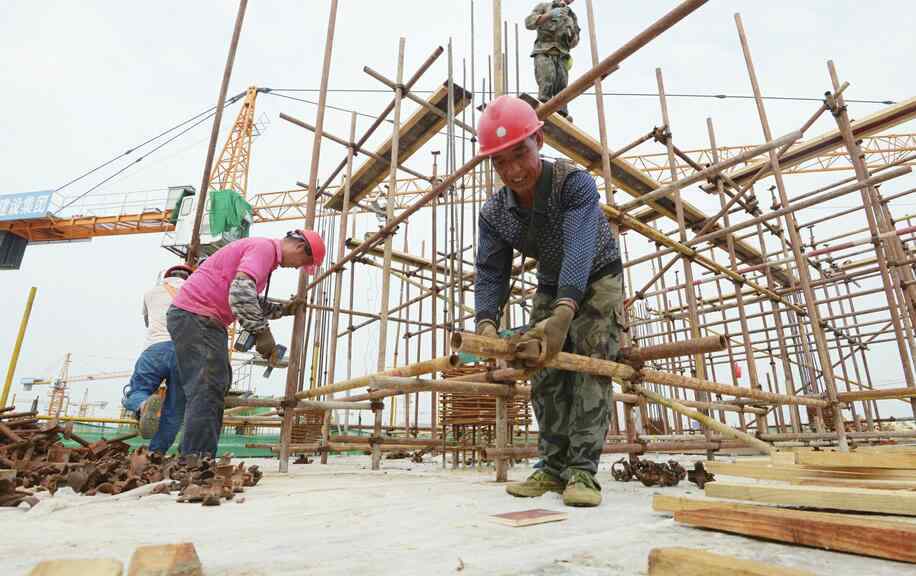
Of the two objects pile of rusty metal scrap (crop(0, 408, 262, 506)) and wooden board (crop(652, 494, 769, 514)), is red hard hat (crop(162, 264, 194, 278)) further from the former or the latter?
wooden board (crop(652, 494, 769, 514))

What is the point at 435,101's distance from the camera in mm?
7336

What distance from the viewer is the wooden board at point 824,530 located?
111cm

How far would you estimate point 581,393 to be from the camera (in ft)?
8.96

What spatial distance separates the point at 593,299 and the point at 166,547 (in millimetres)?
2279

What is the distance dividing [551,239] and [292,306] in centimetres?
275

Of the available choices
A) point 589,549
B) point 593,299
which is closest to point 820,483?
point 593,299

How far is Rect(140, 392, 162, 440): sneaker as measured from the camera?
3.88 meters

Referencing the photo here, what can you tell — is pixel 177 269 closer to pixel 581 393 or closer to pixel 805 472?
pixel 581 393

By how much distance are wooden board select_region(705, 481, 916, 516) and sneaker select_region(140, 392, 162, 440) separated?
4148mm

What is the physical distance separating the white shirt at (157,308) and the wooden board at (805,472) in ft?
15.3

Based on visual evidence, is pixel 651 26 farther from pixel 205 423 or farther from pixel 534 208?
pixel 205 423

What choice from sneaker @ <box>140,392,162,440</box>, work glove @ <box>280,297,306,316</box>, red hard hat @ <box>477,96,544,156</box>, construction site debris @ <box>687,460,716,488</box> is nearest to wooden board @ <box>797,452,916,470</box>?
construction site debris @ <box>687,460,716,488</box>

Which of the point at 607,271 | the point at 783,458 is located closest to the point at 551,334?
the point at 607,271

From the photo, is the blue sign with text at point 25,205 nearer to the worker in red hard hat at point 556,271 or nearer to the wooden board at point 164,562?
the worker in red hard hat at point 556,271
